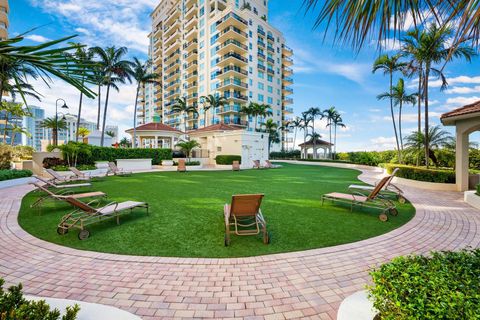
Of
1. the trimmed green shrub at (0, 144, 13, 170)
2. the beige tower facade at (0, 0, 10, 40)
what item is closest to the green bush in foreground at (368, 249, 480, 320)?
the trimmed green shrub at (0, 144, 13, 170)

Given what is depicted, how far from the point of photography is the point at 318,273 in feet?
11.8

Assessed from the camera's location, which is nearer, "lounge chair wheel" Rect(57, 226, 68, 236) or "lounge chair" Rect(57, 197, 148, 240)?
"lounge chair" Rect(57, 197, 148, 240)

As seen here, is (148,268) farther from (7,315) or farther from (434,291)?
(434,291)

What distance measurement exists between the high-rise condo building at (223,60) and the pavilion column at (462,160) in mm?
38775

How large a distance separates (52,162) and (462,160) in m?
27.0

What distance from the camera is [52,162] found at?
18.0 m

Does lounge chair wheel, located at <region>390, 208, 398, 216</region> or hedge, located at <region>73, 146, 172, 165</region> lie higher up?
hedge, located at <region>73, 146, 172, 165</region>

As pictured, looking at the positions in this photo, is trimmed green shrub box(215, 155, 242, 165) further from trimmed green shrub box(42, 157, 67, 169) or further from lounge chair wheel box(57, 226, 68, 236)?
lounge chair wheel box(57, 226, 68, 236)

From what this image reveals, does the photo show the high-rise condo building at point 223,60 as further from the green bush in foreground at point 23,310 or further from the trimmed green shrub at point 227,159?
the green bush in foreground at point 23,310

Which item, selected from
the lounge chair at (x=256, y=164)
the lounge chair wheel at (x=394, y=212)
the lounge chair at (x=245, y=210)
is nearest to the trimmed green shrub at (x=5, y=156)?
the lounge chair at (x=245, y=210)

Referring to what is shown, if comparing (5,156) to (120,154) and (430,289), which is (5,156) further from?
(430,289)

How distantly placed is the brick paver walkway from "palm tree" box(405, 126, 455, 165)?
41.6ft

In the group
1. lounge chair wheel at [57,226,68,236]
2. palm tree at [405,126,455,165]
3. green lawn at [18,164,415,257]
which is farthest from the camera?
palm tree at [405,126,455,165]

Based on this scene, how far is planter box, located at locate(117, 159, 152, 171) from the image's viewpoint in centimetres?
2311
